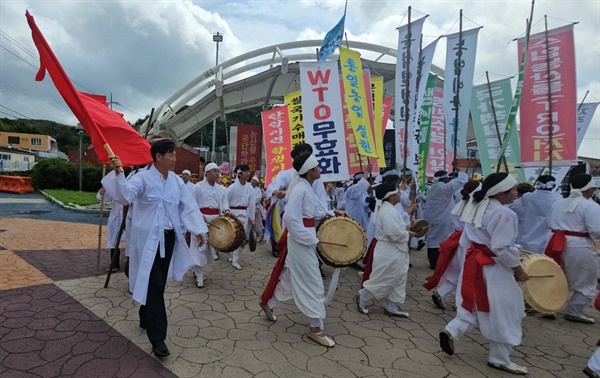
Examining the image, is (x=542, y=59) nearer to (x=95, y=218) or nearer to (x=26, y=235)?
(x=26, y=235)

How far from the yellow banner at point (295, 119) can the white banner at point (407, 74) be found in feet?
6.88

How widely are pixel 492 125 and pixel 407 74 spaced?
268cm

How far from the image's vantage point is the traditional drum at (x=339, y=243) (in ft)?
13.9

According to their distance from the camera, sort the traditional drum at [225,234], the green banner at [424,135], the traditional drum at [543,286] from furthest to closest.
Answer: the green banner at [424,135] → the traditional drum at [225,234] → the traditional drum at [543,286]

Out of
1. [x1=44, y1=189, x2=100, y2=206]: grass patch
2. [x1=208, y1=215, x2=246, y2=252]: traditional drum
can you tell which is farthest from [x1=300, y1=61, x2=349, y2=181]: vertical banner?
[x1=44, y1=189, x2=100, y2=206]: grass patch

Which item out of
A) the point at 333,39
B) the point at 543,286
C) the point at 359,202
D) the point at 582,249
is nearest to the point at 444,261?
the point at 543,286

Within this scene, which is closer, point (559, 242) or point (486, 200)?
point (486, 200)

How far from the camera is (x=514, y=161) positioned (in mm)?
7594

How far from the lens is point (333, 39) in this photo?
8.35 meters

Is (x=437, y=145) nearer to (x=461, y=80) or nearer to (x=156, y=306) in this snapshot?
(x=461, y=80)

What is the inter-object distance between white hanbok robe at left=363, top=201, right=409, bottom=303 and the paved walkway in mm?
346

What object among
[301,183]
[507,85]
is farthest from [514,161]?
[301,183]

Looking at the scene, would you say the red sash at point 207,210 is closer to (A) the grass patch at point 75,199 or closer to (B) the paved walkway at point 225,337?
(B) the paved walkway at point 225,337

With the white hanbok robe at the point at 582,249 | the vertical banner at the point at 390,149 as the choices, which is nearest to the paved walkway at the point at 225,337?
the white hanbok robe at the point at 582,249
